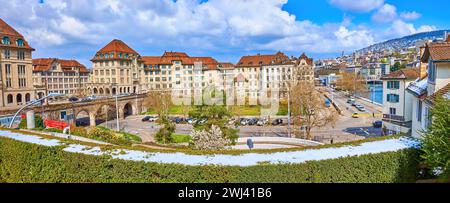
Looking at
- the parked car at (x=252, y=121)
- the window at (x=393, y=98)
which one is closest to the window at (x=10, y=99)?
the parked car at (x=252, y=121)

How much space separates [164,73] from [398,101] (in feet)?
205

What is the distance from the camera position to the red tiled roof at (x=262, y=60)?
221ft

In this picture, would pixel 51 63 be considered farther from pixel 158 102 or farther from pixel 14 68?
pixel 158 102

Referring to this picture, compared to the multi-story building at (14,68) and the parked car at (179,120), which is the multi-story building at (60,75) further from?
the parked car at (179,120)

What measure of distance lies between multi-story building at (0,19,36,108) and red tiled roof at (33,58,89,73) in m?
32.0

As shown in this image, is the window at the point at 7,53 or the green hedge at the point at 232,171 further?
the window at the point at 7,53

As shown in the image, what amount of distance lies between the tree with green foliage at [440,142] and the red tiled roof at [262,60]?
196 feet

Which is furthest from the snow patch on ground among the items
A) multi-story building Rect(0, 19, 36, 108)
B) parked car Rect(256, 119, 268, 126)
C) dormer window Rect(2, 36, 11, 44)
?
dormer window Rect(2, 36, 11, 44)

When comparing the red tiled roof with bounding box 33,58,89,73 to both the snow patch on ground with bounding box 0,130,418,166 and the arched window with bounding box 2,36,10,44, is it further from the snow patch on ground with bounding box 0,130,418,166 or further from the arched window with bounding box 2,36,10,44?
the snow patch on ground with bounding box 0,130,418,166

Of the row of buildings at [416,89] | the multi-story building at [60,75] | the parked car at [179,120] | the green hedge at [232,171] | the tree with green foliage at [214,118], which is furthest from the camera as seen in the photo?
the multi-story building at [60,75]

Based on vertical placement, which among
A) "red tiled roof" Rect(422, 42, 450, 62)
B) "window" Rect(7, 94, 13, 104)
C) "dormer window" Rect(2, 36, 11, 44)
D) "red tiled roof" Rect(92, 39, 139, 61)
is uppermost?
"red tiled roof" Rect(92, 39, 139, 61)

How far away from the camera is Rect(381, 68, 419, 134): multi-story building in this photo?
2385 cm

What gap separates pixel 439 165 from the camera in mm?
7020
